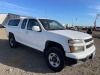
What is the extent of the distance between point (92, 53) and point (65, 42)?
1.28 m

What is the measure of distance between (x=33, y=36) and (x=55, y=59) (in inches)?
63.7

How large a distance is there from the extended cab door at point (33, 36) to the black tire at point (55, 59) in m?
0.70

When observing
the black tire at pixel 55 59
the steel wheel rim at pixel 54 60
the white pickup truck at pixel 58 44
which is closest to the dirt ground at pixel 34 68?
the black tire at pixel 55 59

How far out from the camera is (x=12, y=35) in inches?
334

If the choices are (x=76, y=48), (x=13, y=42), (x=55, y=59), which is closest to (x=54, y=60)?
(x=55, y=59)

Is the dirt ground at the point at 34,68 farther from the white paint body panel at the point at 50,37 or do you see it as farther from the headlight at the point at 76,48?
the headlight at the point at 76,48

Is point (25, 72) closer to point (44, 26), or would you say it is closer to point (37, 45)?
point (37, 45)

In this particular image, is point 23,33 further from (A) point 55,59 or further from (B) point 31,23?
(A) point 55,59

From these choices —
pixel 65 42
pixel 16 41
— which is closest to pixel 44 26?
pixel 65 42

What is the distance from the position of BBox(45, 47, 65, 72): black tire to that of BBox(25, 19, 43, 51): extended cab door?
2.30ft

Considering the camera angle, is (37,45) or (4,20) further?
(4,20)

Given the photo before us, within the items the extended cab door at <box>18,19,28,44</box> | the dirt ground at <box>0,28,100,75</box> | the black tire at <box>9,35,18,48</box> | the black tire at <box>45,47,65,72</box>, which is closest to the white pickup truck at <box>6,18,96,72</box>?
the black tire at <box>45,47,65,72</box>

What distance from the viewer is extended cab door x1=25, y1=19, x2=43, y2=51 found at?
19.4ft

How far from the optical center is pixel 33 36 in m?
6.18
